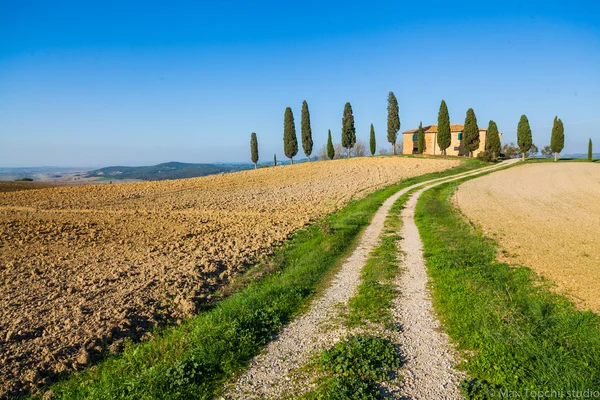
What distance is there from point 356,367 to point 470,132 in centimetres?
7940

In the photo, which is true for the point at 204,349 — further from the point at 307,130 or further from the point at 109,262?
the point at 307,130

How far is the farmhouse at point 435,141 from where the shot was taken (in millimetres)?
89312

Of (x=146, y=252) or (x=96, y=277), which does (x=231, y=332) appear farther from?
(x=146, y=252)

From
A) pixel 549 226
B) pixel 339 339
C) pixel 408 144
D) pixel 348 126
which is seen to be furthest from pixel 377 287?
pixel 408 144

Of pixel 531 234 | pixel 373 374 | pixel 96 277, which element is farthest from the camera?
pixel 531 234

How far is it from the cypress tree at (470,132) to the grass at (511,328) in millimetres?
70600

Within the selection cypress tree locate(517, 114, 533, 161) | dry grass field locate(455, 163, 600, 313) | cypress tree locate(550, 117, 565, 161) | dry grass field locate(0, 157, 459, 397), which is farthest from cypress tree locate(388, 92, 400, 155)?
dry grass field locate(0, 157, 459, 397)

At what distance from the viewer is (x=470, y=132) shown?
249 feet

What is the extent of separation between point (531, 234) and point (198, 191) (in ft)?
110

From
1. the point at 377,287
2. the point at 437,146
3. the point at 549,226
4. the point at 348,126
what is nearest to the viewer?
the point at 377,287

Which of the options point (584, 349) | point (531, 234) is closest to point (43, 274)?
point (584, 349)

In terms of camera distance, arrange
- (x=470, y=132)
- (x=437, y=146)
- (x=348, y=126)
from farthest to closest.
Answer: (x=437, y=146)
(x=348, y=126)
(x=470, y=132)

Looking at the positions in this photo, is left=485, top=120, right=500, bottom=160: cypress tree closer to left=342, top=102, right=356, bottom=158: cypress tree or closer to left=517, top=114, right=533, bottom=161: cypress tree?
left=517, top=114, right=533, bottom=161: cypress tree

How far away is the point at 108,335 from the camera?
28.0 feet
